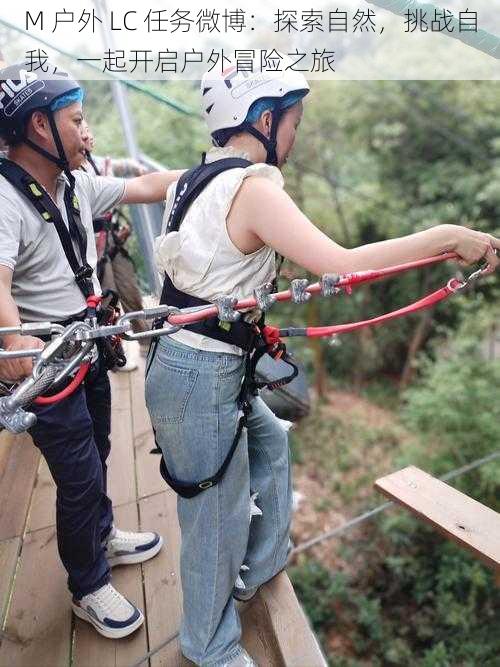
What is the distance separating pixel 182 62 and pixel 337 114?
864 cm

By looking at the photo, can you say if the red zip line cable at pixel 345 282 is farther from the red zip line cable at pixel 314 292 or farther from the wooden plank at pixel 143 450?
the wooden plank at pixel 143 450

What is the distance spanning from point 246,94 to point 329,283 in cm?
51

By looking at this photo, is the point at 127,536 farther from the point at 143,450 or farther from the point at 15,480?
the point at 15,480

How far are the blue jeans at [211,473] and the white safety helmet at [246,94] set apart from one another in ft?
1.84

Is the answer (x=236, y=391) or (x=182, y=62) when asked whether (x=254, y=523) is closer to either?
(x=236, y=391)

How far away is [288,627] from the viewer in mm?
1555

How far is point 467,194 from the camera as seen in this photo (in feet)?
27.2

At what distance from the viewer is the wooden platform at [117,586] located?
1.61 meters

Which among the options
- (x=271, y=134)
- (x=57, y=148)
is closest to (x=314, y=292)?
(x=271, y=134)

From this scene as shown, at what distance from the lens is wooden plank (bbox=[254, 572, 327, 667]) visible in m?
1.45

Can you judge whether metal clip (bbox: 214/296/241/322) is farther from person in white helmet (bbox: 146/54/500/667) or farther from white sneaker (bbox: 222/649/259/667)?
white sneaker (bbox: 222/649/259/667)

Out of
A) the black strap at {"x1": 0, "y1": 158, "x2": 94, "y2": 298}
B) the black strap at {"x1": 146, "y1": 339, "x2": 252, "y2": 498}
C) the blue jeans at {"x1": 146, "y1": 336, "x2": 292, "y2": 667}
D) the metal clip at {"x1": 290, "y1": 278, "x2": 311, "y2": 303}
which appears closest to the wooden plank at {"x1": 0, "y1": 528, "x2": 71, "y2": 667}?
the blue jeans at {"x1": 146, "y1": 336, "x2": 292, "y2": 667}

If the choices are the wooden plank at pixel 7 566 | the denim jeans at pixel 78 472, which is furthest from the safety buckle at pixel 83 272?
the wooden plank at pixel 7 566

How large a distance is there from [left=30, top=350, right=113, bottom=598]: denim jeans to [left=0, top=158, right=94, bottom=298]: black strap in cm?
30
